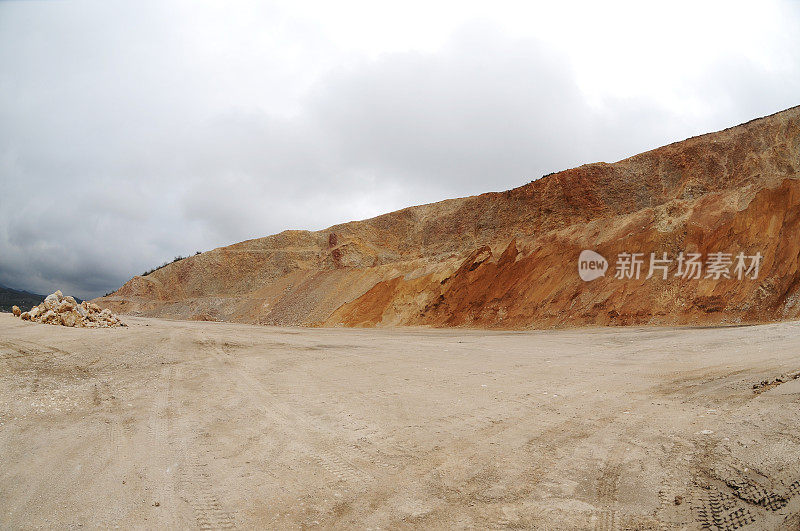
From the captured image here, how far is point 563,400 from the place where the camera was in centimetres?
670

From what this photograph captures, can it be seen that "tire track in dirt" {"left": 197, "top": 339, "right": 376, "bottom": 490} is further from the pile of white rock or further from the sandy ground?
the pile of white rock

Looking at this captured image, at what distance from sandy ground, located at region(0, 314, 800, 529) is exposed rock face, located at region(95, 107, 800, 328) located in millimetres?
13758

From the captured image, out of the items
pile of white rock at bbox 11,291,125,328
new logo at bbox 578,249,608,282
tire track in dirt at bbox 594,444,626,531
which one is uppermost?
new logo at bbox 578,249,608,282

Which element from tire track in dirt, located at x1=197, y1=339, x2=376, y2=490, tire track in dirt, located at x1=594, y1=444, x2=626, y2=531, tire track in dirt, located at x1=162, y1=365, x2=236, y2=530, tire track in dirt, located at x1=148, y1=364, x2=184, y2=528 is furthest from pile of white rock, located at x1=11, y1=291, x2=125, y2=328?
tire track in dirt, located at x1=594, y1=444, x2=626, y2=531

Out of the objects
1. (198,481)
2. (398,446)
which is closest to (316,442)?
(398,446)

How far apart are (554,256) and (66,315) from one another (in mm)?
25920

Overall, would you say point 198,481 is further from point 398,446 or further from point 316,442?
point 398,446

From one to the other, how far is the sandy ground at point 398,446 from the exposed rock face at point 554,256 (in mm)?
13758

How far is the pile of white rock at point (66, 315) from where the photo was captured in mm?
15258

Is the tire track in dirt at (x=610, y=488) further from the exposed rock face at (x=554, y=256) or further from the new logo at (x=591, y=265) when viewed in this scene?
the new logo at (x=591, y=265)

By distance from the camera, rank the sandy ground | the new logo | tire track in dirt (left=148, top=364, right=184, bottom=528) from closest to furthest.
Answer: the sandy ground < tire track in dirt (left=148, top=364, right=184, bottom=528) < the new logo

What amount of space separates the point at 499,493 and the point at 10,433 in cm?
619

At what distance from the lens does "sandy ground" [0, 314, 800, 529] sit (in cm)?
354

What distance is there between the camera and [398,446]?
4.98 metres
